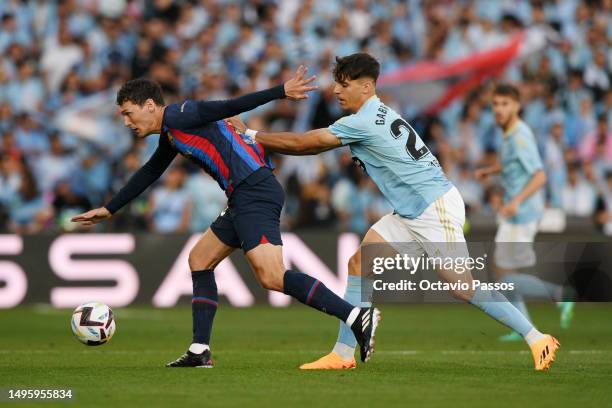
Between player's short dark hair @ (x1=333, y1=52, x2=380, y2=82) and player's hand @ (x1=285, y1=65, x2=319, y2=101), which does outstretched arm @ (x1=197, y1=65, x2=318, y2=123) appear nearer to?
player's hand @ (x1=285, y1=65, x2=319, y2=101)

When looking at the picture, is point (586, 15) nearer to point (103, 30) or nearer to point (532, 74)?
point (532, 74)

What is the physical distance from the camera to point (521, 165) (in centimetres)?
1230

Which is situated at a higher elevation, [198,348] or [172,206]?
[172,206]

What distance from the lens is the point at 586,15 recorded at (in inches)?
875

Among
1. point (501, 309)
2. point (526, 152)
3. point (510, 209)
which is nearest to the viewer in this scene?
point (501, 309)

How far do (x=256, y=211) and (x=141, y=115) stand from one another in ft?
3.74

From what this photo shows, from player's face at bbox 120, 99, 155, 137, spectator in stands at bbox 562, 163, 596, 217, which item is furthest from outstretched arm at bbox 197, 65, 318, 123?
spectator in stands at bbox 562, 163, 596, 217

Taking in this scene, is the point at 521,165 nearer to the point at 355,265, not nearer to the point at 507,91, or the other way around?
the point at 507,91

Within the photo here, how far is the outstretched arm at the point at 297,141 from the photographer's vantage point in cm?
876

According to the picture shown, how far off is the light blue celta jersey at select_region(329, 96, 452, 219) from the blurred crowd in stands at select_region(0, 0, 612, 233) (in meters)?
8.47

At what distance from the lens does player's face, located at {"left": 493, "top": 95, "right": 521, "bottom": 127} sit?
477 inches

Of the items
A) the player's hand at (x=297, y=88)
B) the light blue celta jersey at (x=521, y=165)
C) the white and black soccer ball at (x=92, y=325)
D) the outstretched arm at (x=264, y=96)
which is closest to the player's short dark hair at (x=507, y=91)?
the light blue celta jersey at (x=521, y=165)

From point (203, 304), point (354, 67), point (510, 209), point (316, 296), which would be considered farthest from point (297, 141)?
point (510, 209)

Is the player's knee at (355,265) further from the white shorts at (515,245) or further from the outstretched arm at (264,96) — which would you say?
the white shorts at (515,245)
